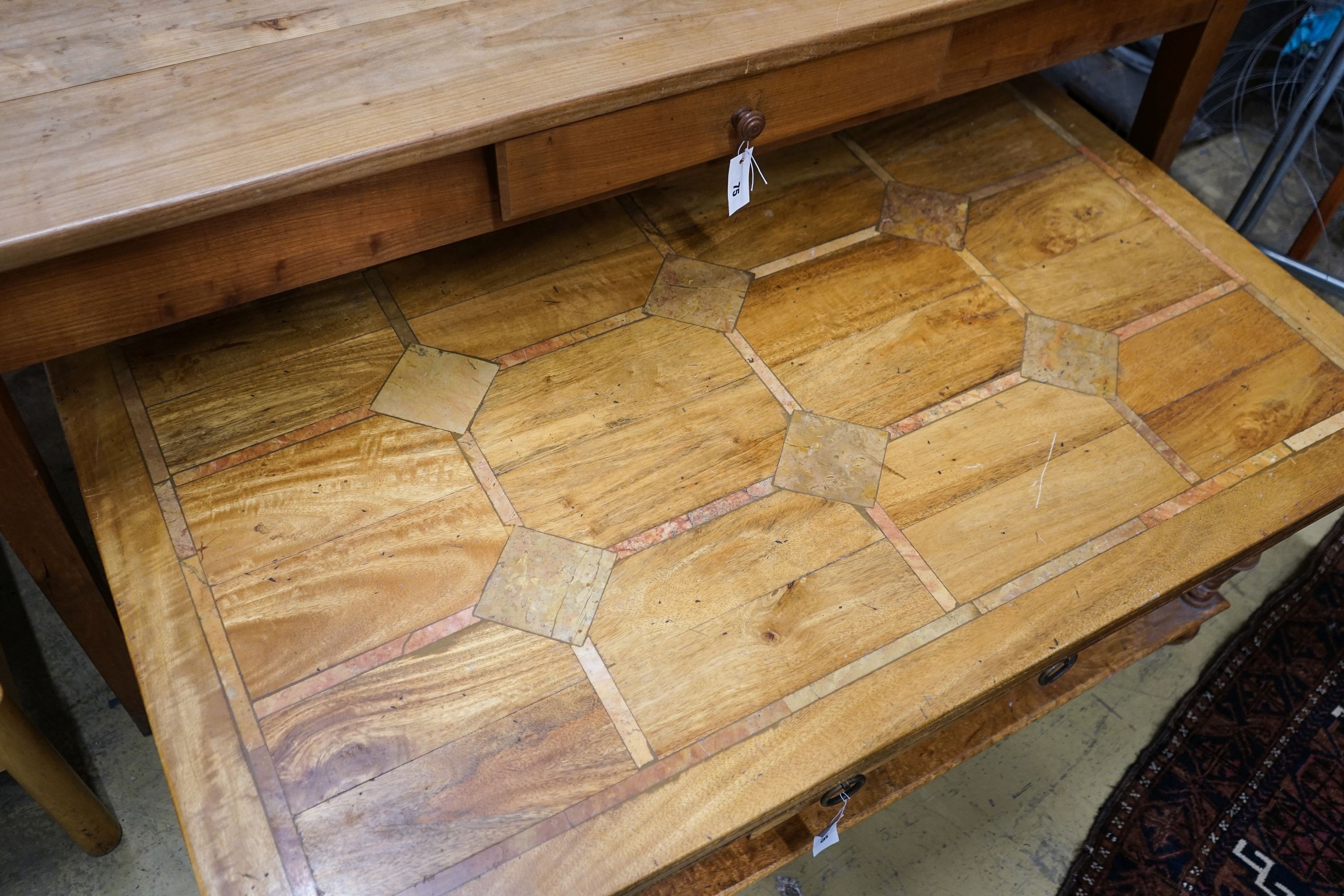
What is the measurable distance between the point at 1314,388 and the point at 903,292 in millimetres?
531

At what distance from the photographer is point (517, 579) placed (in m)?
1.12

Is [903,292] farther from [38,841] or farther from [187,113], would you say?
[38,841]

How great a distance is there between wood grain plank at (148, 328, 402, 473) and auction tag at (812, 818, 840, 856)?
75cm

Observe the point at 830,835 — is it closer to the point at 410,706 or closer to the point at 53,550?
the point at 410,706

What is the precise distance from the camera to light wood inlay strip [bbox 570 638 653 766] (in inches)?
39.6

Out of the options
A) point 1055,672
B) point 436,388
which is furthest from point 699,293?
point 1055,672

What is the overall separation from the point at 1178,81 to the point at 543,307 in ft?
3.41

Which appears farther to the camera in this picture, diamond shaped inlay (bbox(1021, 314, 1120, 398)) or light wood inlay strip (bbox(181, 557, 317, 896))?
diamond shaped inlay (bbox(1021, 314, 1120, 398))

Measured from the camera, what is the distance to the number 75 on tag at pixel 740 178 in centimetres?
124

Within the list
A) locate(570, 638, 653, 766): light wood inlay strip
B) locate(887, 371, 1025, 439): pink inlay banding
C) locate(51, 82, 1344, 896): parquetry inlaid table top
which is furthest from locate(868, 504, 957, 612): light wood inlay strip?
locate(570, 638, 653, 766): light wood inlay strip

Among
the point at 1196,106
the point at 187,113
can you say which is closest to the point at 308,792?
the point at 187,113

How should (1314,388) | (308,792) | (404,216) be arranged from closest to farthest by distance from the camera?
(308,792) < (404,216) < (1314,388)

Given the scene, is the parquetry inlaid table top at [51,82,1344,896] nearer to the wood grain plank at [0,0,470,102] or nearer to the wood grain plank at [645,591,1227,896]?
the wood grain plank at [645,591,1227,896]

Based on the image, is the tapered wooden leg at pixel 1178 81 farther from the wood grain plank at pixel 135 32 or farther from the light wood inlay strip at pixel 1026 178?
the wood grain plank at pixel 135 32
